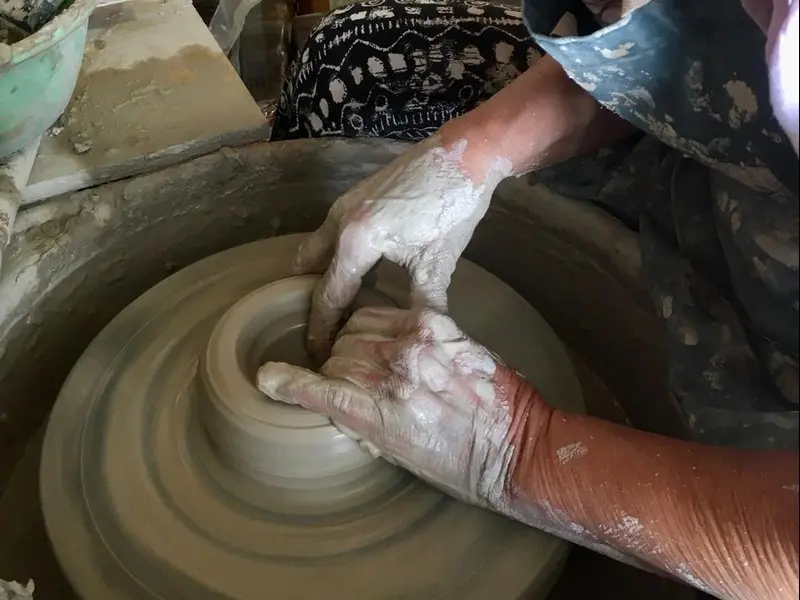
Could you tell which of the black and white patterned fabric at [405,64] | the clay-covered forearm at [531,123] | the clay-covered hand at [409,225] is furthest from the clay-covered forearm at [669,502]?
the black and white patterned fabric at [405,64]

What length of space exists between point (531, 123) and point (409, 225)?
0.79 ft

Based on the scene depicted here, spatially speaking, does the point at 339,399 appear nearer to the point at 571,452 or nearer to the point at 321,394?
the point at 321,394

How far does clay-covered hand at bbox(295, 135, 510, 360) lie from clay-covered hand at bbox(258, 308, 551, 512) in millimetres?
109

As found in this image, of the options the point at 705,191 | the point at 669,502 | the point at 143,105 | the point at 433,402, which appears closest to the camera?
the point at 669,502

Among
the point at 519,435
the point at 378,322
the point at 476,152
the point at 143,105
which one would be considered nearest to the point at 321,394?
the point at 378,322

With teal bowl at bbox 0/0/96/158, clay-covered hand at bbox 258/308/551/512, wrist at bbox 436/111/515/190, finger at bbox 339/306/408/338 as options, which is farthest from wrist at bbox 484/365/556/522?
teal bowl at bbox 0/0/96/158

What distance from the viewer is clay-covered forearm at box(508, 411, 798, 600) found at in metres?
0.80

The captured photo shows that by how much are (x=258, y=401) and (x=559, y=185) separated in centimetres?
62

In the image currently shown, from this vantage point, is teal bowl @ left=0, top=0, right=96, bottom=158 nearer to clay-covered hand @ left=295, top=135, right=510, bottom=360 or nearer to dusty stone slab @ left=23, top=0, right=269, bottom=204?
dusty stone slab @ left=23, top=0, right=269, bottom=204

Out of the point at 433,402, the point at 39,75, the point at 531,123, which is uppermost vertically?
the point at 39,75

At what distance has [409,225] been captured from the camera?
3.61 feet

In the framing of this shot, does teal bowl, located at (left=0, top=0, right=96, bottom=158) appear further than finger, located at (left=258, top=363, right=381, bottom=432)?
Yes

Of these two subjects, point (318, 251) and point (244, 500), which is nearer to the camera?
point (244, 500)

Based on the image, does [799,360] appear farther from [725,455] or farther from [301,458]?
[301,458]
